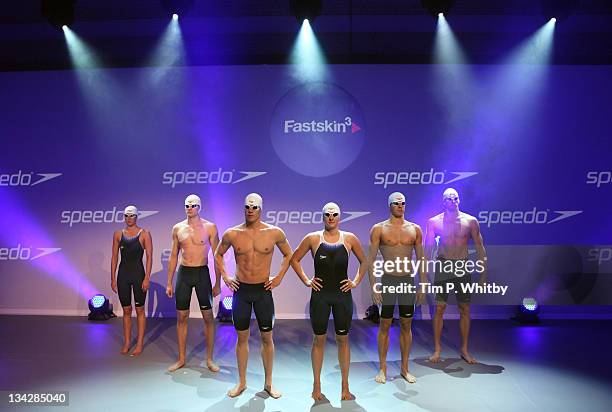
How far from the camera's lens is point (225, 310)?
7500 mm

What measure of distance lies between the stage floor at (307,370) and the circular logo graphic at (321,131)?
2651 mm

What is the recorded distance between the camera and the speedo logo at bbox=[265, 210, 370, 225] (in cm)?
793

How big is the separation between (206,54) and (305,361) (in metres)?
5.27

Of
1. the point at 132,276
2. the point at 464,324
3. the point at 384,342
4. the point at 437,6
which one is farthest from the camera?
the point at 437,6

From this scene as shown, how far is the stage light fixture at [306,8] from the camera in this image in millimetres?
7375

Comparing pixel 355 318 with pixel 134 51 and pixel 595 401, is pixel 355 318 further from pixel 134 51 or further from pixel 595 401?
pixel 134 51

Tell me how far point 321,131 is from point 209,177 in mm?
2017

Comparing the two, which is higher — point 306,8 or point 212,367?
point 306,8

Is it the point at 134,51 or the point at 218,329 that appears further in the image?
the point at 134,51

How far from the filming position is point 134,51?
8180 millimetres

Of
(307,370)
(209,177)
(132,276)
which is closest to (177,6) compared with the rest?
(209,177)

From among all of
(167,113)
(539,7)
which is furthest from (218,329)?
(539,7)

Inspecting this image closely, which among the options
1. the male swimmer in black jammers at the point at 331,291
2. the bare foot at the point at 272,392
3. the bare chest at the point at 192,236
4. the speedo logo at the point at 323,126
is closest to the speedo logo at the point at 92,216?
the bare chest at the point at 192,236

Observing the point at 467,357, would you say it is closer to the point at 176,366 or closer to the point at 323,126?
the point at 176,366
